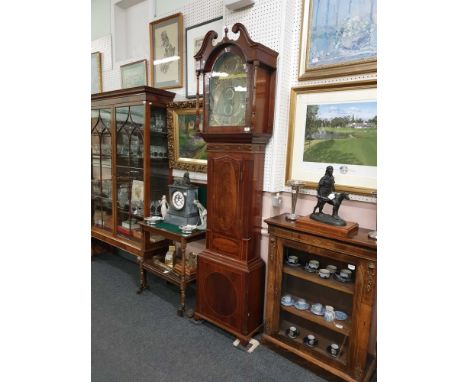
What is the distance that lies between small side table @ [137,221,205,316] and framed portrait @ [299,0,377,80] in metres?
1.59

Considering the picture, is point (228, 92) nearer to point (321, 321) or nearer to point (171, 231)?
point (171, 231)

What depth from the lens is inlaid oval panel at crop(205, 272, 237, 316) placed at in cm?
217

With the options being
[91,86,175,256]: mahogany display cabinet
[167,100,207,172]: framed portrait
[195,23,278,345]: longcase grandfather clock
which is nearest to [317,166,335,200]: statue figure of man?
[195,23,278,345]: longcase grandfather clock

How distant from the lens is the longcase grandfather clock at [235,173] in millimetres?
1966

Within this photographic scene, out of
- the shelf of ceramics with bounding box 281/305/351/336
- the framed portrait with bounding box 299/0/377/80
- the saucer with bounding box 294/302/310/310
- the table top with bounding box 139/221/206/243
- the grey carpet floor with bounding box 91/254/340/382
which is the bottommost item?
the grey carpet floor with bounding box 91/254/340/382

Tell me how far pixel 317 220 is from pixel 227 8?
1.77 metres

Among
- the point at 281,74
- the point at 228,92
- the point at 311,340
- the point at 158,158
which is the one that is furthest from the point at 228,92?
the point at 311,340

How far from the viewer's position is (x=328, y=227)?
5.78ft

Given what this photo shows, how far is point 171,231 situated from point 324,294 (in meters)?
1.37

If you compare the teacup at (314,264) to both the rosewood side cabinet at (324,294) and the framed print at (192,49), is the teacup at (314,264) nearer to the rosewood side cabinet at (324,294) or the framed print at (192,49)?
the rosewood side cabinet at (324,294)

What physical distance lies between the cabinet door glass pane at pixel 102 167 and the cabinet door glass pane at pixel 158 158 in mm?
616

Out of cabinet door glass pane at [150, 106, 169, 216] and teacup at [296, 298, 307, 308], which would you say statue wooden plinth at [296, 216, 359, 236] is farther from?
cabinet door glass pane at [150, 106, 169, 216]

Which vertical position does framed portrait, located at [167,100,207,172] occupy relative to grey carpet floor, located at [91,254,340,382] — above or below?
above
